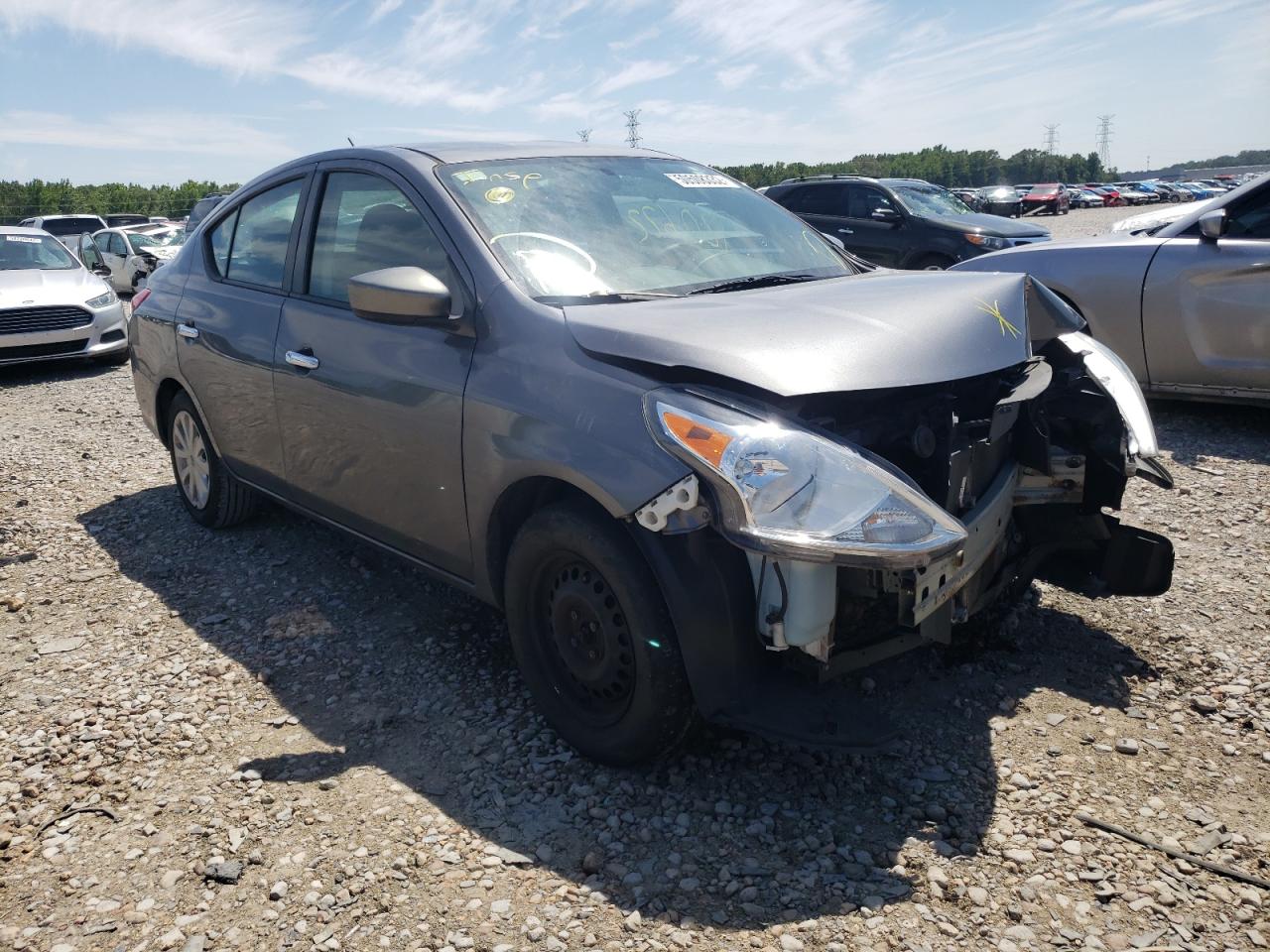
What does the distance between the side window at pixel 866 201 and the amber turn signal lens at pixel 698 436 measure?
1123 cm

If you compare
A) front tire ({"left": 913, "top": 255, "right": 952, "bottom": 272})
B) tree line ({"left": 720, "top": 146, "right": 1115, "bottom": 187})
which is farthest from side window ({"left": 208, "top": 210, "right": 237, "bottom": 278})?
tree line ({"left": 720, "top": 146, "right": 1115, "bottom": 187})

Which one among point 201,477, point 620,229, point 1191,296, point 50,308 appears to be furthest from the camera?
point 50,308

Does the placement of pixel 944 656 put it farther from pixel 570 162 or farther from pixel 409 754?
pixel 570 162

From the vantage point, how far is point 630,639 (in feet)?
8.75

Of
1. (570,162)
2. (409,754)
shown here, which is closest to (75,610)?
(409,754)

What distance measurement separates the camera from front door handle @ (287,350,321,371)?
12.2ft

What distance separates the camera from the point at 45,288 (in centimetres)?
1053

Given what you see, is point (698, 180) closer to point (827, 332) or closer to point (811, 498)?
point (827, 332)

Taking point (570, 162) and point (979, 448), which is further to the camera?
point (570, 162)

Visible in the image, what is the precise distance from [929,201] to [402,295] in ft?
37.9

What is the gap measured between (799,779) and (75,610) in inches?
127

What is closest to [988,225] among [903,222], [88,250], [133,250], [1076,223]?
[903,222]

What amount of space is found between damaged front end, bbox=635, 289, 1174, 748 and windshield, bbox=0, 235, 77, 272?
11094 mm

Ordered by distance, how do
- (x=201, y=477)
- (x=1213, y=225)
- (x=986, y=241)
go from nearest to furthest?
(x=201, y=477) → (x=1213, y=225) → (x=986, y=241)
